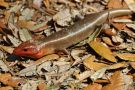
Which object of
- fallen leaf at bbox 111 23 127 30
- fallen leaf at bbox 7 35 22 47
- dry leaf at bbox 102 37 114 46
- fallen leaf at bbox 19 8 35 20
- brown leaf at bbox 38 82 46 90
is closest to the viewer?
brown leaf at bbox 38 82 46 90

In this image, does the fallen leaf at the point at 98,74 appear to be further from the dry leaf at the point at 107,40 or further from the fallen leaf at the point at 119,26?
the fallen leaf at the point at 119,26

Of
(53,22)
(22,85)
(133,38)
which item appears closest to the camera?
(22,85)

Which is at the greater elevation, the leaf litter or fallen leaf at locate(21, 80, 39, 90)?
the leaf litter

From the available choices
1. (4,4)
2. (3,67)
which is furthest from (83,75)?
(4,4)

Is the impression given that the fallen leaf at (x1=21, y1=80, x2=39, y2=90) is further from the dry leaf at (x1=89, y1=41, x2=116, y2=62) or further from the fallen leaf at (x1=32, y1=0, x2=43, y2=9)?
the fallen leaf at (x1=32, y1=0, x2=43, y2=9)

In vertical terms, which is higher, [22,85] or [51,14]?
[51,14]

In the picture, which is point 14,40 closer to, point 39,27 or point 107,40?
point 39,27

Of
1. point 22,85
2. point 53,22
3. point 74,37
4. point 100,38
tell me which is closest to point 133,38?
point 100,38

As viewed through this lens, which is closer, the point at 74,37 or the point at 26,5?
the point at 74,37

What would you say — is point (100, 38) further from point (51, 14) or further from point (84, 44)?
point (51, 14)

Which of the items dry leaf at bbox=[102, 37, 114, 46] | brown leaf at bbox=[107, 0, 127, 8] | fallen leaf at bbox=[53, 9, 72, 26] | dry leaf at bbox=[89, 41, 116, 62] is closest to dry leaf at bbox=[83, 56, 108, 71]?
dry leaf at bbox=[89, 41, 116, 62]
